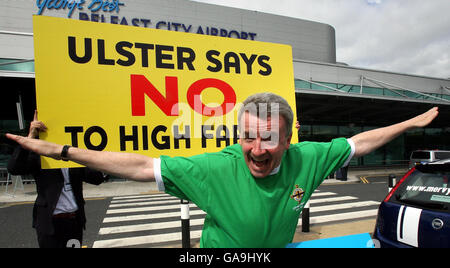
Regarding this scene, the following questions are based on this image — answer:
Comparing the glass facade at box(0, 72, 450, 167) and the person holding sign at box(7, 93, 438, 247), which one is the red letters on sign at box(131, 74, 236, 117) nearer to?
the person holding sign at box(7, 93, 438, 247)

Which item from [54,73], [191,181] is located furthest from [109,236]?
[191,181]

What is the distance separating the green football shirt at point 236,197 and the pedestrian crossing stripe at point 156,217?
4.02 meters

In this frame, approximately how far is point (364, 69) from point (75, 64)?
20315 millimetres

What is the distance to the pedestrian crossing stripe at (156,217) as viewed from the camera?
196 inches

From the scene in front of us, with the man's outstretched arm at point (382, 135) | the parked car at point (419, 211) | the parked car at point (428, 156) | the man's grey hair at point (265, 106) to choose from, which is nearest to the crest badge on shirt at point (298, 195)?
the man's grey hair at point (265, 106)

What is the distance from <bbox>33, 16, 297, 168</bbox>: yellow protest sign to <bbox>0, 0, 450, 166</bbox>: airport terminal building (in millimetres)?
9423

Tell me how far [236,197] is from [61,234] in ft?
7.42

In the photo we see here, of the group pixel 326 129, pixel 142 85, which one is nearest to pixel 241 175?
pixel 142 85

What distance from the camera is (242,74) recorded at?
220cm

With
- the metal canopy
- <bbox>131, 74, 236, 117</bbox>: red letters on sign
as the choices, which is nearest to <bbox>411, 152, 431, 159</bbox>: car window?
the metal canopy

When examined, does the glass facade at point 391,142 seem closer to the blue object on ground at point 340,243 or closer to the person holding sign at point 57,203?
the person holding sign at point 57,203

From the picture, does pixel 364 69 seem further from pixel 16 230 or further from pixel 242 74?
pixel 16 230

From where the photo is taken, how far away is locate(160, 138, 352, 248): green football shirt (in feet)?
3.99

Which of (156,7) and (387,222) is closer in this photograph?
(387,222)
